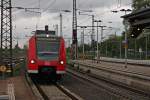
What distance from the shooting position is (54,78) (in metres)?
27.2

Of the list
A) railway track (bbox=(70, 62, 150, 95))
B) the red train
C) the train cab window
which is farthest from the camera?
the train cab window

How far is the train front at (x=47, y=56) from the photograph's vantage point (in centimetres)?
2553

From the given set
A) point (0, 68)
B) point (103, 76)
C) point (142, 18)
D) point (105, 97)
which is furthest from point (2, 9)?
point (105, 97)

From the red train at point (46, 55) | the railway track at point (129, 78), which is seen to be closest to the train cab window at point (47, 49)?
the red train at point (46, 55)

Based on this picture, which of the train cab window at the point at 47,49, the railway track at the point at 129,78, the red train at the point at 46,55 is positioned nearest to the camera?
the railway track at the point at 129,78

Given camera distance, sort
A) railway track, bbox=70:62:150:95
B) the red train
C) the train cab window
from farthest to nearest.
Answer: the train cab window < the red train < railway track, bbox=70:62:150:95

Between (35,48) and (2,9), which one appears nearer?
(35,48)

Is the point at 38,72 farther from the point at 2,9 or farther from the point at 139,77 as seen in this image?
the point at 2,9

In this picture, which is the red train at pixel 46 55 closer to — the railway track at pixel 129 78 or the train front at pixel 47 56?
the train front at pixel 47 56

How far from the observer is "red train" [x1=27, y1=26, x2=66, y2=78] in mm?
25531

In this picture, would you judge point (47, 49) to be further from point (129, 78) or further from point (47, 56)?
point (129, 78)

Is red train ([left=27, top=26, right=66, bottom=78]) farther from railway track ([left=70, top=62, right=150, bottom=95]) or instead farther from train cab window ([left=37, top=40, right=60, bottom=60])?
railway track ([left=70, top=62, right=150, bottom=95])

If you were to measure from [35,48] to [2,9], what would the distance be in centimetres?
1041

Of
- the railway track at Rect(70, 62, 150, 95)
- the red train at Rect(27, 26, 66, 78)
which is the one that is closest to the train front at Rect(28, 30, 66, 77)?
the red train at Rect(27, 26, 66, 78)
